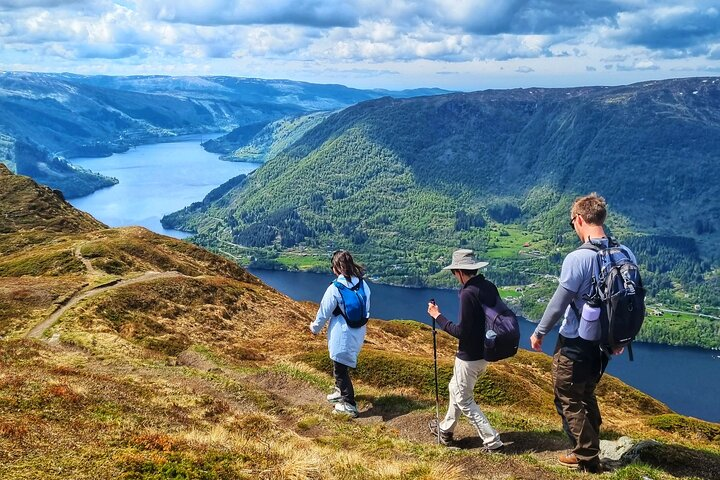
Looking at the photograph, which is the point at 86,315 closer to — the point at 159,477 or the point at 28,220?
the point at 159,477

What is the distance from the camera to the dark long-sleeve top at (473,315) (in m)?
15.0

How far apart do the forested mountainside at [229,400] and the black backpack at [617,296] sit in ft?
11.5

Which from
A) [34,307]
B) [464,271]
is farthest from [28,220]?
[464,271]

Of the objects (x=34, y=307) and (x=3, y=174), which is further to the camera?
(x=3, y=174)

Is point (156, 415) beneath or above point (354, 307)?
beneath

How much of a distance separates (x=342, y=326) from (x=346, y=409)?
3.24 meters

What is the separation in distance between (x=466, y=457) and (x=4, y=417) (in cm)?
1132

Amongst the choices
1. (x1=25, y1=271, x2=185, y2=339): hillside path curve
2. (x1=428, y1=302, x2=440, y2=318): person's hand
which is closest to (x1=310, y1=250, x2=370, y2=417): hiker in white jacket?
(x1=428, y1=302, x2=440, y2=318): person's hand

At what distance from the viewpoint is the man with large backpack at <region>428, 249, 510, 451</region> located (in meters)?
15.1

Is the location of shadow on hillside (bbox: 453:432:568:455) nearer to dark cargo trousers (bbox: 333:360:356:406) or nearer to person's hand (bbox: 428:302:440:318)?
person's hand (bbox: 428:302:440:318)

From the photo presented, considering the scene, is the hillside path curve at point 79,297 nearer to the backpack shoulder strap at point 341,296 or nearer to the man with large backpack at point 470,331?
the backpack shoulder strap at point 341,296

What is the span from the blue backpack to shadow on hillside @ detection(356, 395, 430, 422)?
3780mm

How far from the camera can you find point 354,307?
19.7 m

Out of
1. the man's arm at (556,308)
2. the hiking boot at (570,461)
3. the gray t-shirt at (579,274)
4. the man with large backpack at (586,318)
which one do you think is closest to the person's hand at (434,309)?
the man with large backpack at (586,318)
